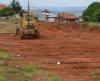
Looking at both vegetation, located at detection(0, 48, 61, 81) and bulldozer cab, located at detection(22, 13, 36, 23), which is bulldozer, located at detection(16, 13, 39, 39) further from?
vegetation, located at detection(0, 48, 61, 81)

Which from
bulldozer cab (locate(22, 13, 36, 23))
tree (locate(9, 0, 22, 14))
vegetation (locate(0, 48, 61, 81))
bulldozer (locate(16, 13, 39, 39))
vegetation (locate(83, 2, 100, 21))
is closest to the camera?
vegetation (locate(0, 48, 61, 81))

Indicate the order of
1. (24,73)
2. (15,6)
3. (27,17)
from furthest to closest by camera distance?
1. (15,6)
2. (27,17)
3. (24,73)

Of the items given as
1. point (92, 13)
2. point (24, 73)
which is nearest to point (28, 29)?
point (24, 73)

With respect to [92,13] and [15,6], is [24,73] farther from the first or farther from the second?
[15,6]

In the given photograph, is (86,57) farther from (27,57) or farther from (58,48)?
(58,48)

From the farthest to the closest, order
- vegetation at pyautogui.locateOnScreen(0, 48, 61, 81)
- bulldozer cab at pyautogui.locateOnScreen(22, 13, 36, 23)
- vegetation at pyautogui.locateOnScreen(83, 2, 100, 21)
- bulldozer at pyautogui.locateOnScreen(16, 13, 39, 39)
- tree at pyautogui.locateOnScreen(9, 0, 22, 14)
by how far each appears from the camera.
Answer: tree at pyautogui.locateOnScreen(9, 0, 22, 14)
vegetation at pyautogui.locateOnScreen(83, 2, 100, 21)
bulldozer cab at pyautogui.locateOnScreen(22, 13, 36, 23)
bulldozer at pyautogui.locateOnScreen(16, 13, 39, 39)
vegetation at pyautogui.locateOnScreen(0, 48, 61, 81)

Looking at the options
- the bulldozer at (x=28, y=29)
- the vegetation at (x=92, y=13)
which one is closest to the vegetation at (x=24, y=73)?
the bulldozer at (x=28, y=29)

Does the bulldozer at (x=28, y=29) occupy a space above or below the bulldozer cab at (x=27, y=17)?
below

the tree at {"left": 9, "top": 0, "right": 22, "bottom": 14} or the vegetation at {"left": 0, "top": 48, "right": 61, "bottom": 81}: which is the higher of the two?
the vegetation at {"left": 0, "top": 48, "right": 61, "bottom": 81}

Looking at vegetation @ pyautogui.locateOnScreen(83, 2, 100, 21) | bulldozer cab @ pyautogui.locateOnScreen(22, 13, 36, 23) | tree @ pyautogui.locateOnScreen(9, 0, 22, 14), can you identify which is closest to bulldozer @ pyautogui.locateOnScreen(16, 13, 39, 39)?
bulldozer cab @ pyautogui.locateOnScreen(22, 13, 36, 23)

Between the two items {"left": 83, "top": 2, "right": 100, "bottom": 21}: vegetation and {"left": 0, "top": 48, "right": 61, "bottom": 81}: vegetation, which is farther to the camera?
{"left": 83, "top": 2, "right": 100, "bottom": 21}: vegetation

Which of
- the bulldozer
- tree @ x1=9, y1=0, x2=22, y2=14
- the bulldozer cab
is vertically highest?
the bulldozer cab

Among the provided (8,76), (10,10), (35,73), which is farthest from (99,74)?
(10,10)

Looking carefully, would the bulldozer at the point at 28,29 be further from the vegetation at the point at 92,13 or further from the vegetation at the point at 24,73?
the vegetation at the point at 92,13
